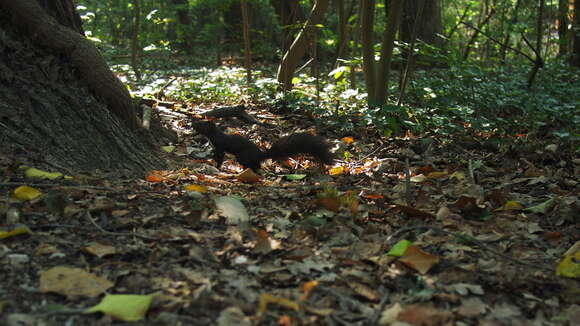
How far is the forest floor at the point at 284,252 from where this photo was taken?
1.82m

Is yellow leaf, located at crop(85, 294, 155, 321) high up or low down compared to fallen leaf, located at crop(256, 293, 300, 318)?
up

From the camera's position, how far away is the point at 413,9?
29.7 feet

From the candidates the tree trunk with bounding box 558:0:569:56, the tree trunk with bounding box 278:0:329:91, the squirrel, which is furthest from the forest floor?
the tree trunk with bounding box 558:0:569:56

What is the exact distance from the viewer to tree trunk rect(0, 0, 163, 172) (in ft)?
10.8

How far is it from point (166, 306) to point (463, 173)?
2820 millimetres

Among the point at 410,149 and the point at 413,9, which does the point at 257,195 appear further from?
the point at 413,9

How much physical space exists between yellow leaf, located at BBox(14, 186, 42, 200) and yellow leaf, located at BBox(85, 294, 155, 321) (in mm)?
1138

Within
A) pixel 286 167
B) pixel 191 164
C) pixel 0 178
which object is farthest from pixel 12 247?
pixel 286 167

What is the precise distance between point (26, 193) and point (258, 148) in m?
2.27

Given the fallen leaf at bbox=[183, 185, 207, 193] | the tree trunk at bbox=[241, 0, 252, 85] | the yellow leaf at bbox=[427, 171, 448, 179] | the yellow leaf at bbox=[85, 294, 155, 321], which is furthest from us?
the tree trunk at bbox=[241, 0, 252, 85]

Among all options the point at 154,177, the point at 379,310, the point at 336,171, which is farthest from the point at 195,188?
the point at 379,310

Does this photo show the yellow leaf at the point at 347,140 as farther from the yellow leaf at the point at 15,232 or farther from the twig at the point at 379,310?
the yellow leaf at the point at 15,232

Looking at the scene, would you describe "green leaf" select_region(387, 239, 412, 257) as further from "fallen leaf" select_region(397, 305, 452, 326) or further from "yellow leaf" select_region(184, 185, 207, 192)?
"yellow leaf" select_region(184, 185, 207, 192)

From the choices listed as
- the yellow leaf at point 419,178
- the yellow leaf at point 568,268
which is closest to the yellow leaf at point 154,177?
the yellow leaf at point 419,178
